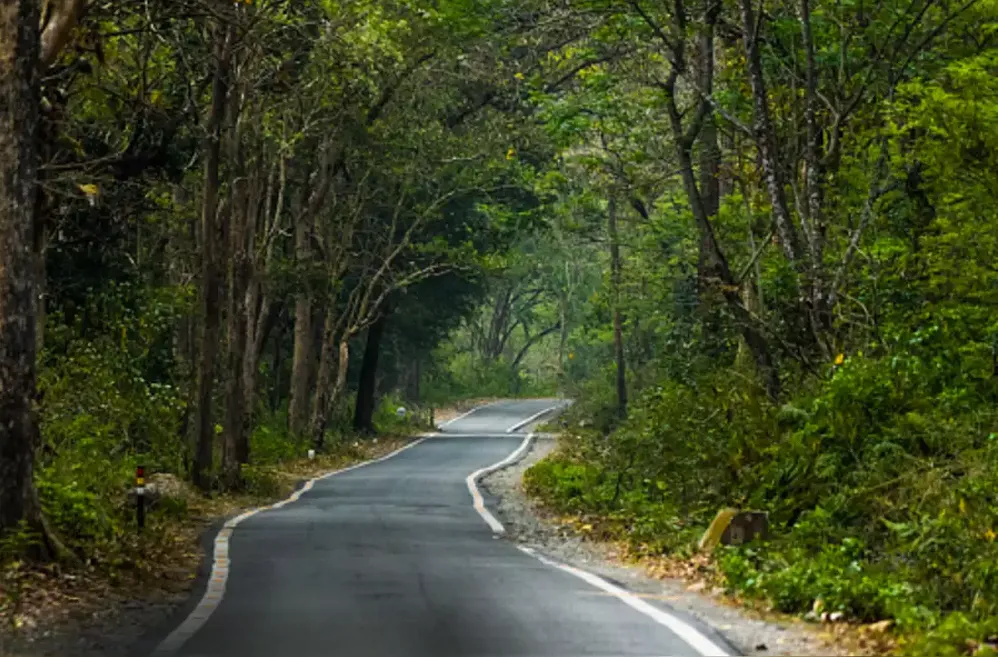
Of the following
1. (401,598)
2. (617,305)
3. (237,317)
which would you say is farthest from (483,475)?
(401,598)

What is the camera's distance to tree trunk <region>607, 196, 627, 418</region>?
49.1 meters

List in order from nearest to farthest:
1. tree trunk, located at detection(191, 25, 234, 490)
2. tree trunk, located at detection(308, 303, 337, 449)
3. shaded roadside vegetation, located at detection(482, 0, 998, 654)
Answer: shaded roadside vegetation, located at detection(482, 0, 998, 654) → tree trunk, located at detection(191, 25, 234, 490) → tree trunk, located at detection(308, 303, 337, 449)

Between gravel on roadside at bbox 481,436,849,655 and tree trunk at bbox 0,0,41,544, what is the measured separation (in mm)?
5733

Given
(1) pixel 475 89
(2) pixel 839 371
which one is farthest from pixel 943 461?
(1) pixel 475 89

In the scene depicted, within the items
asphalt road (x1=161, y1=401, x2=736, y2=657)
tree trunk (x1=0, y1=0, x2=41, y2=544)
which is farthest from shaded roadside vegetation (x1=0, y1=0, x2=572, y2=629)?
asphalt road (x1=161, y1=401, x2=736, y2=657)

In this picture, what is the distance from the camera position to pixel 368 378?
54.4 m

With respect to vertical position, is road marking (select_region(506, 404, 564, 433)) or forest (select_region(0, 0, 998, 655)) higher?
forest (select_region(0, 0, 998, 655))

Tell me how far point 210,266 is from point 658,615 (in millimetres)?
16778

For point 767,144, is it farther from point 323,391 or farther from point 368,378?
point 368,378

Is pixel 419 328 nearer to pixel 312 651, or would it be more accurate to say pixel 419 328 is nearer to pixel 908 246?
pixel 908 246

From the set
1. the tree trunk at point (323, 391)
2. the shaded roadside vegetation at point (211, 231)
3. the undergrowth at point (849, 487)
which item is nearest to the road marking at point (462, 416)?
the shaded roadside vegetation at point (211, 231)

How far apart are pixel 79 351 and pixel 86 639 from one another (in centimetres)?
1397

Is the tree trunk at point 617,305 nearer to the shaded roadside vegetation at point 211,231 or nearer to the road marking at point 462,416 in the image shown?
the shaded roadside vegetation at point 211,231

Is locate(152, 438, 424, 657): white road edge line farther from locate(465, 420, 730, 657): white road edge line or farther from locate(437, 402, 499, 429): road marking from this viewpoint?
locate(437, 402, 499, 429): road marking
